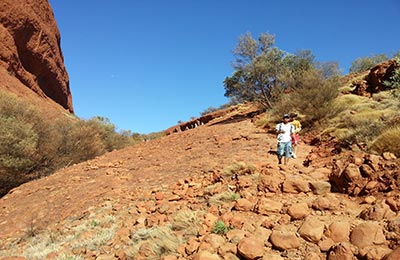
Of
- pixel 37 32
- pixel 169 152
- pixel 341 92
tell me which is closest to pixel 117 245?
pixel 169 152

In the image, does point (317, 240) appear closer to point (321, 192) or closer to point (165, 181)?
point (321, 192)

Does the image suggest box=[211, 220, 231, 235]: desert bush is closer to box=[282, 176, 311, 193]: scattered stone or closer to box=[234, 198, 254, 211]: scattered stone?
box=[234, 198, 254, 211]: scattered stone

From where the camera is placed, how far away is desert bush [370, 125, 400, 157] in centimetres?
643

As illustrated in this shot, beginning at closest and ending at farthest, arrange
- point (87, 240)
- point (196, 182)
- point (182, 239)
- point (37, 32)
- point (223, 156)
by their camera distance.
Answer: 1. point (182, 239)
2. point (87, 240)
3. point (196, 182)
4. point (223, 156)
5. point (37, 32)

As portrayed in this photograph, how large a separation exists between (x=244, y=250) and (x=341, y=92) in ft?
50.3

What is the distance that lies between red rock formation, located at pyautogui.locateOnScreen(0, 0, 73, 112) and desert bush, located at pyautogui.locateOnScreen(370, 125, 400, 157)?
38.4 metres

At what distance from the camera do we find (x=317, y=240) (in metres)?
3.84

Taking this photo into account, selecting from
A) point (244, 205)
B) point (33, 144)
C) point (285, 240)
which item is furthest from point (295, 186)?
point (33, 144)

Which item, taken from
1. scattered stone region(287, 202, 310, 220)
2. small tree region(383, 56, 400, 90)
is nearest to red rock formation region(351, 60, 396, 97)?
small tree region(383, 56, 400, 90)

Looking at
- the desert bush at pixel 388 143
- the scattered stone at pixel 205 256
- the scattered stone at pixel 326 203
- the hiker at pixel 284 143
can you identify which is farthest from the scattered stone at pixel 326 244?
the hiker at pixel 284 143

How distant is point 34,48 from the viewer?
41781 mm

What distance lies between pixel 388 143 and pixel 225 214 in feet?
13.7

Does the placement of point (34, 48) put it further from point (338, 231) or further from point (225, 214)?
point (338, 231)

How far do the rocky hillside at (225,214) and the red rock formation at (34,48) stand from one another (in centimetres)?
3377
